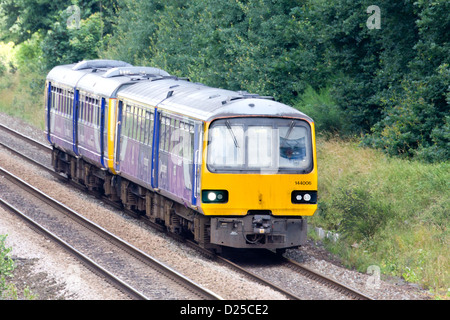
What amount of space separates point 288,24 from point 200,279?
13643 millimetres

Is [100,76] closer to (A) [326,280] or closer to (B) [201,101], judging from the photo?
(B) [201,101]

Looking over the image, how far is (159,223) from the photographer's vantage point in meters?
18.4

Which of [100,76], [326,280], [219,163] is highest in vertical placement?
[100,76]

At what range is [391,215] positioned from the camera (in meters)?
16.3

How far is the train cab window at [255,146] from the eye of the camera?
1450 centimetres

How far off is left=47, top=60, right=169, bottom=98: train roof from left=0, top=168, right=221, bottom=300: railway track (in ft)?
9.93

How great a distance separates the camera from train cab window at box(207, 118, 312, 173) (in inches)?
571

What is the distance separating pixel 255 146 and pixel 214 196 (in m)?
1.15

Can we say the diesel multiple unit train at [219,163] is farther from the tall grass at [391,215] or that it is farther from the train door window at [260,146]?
the tall grass at [391,215]

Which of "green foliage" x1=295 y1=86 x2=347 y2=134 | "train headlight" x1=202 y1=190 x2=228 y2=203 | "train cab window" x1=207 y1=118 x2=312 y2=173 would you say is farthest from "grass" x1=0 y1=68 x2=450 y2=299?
"train headlight" x1=202 y1=190 x2=228 y2=203

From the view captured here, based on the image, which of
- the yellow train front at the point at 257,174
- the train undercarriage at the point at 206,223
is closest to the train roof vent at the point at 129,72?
the train undercarriage at the point at 206,223

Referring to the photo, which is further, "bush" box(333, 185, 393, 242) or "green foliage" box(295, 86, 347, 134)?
"green foliage" box(295, 86, 347, 134)

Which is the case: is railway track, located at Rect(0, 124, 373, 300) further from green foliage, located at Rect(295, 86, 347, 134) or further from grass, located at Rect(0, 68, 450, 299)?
green foliage, located at Rect(295, 86, 347, 134)

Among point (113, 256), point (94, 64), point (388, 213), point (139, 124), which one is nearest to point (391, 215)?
point (388, 213)
